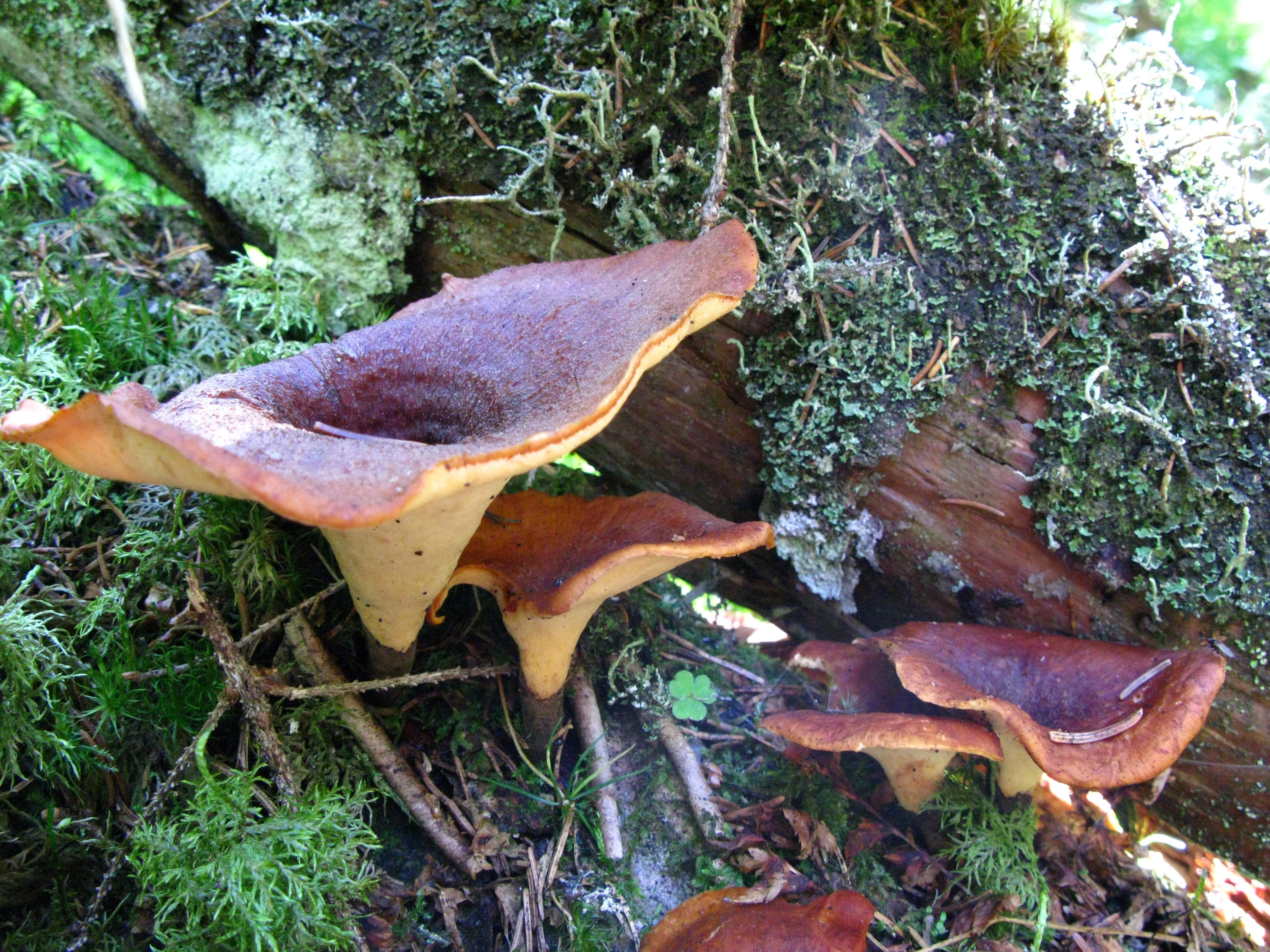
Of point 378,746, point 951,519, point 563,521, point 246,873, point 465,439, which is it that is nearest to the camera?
point 246,873

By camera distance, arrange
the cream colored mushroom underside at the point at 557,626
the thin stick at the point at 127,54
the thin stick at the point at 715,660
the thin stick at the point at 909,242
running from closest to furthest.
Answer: the thin stick at the point at 127,54
the cream colored mushroom underside at the point at 557,626
the thin stick at the point at 909,242
the thin stick at the point at 715,660

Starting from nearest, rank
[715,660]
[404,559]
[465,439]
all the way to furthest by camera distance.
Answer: [404,559], [465,439], [715,660]

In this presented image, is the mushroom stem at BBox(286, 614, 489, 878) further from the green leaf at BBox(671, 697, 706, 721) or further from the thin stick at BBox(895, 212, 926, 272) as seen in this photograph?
the thin stick at BBox(895, 212, 926, 272)

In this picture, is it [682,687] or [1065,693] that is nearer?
[1065,693]

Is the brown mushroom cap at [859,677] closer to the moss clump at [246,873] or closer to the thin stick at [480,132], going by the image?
the moss clump at [246,873]

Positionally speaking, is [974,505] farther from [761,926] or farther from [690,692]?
[761,926]

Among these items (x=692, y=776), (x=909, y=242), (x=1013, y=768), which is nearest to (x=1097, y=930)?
(x=1013, y=768)

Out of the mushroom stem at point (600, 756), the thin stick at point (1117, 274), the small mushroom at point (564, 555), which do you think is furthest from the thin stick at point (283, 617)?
the thin stick at point (1117, 274)

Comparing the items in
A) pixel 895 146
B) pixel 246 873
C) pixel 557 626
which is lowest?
pixel 246 873
